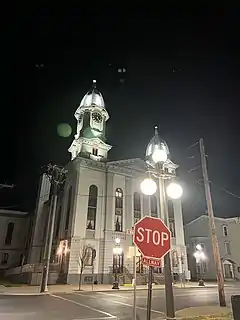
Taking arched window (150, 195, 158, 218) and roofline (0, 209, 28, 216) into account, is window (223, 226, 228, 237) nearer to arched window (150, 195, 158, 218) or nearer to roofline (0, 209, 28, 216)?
arched window (150, 195, 158, 218)

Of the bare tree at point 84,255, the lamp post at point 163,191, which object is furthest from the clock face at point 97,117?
the lamp post at point 163,191

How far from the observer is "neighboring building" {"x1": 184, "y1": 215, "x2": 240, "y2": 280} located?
44.3m

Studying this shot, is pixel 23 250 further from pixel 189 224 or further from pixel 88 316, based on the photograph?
pixel 88 316

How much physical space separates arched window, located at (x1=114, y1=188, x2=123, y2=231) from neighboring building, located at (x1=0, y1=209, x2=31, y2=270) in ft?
59.7

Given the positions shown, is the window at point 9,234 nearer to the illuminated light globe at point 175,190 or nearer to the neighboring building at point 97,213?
the neighboring building at point 97,213

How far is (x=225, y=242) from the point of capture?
47.1m

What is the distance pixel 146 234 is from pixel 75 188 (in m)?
31.2

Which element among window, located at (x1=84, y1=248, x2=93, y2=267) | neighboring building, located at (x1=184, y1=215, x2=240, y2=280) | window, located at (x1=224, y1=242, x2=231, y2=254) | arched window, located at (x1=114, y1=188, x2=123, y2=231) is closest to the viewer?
window, located at (x1=84, y1=248, x2=93, y2=267)

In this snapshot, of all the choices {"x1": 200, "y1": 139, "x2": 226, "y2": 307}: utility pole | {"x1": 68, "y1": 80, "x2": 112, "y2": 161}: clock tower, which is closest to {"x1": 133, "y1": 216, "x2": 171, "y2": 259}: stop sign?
{"x1": 200, "y1": 139, "x2": 226, "y2": 307}: utility pole

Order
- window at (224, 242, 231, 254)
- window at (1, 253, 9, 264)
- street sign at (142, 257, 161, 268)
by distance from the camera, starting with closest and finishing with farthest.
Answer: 1. street sign at (142, 257, 161, 268)
2. window at (1, 253, 9, 264)
3. window at (224, 242, 231, 254)

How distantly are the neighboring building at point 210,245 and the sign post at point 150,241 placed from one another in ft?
139

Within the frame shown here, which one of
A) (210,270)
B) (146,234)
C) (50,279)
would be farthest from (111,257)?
(146,234)

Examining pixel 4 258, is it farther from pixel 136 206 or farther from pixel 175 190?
pixel 175 190

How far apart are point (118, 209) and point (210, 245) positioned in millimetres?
18159
